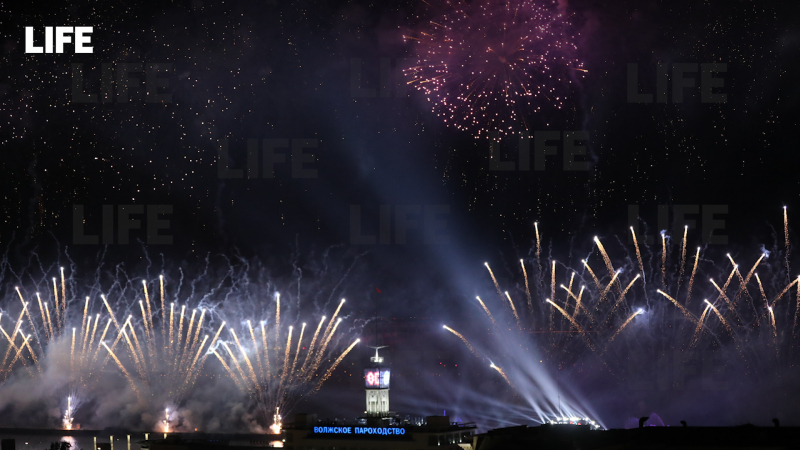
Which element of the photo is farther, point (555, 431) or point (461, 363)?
point (461, 363)

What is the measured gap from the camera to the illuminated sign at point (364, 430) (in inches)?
3091

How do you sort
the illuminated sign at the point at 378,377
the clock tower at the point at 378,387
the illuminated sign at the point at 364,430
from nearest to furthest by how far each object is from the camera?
1. the illuminated sign at the point at 364,430
2. the clock tower at the point at 378,387
3. the illuminated sign at the point at 378,377

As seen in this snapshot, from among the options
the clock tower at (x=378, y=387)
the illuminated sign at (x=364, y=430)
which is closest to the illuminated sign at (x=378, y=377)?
the clock tower at (x=378, y=387)

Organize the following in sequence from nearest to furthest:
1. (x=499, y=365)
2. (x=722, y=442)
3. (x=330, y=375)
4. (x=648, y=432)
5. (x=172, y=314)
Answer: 1. (x=722, y=442)
2. (x=648, y=432)
3. (x=172, y=314)
4. (x=499, y=365)
5. (x=330, y=375)

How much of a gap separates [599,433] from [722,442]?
33.9 feet

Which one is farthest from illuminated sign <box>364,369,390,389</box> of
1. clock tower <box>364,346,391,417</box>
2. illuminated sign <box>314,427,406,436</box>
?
illuminated sign <box>314,427,406,436</box>

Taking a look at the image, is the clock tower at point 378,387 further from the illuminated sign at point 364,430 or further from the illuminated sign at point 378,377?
the illuminated sign at point 364,430

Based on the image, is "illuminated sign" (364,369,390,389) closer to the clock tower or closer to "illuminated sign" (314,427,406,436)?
the clock tower

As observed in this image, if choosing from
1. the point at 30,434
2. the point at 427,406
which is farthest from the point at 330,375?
the point at 30,434

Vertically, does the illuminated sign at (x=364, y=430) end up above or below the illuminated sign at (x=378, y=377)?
below

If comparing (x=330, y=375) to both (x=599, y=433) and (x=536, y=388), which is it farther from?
(x=599, y=433)

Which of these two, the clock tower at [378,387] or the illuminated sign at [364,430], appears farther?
the clock tower at [378,387]

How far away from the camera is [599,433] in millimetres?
70250

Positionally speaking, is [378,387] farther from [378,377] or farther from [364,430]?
[364,430]
